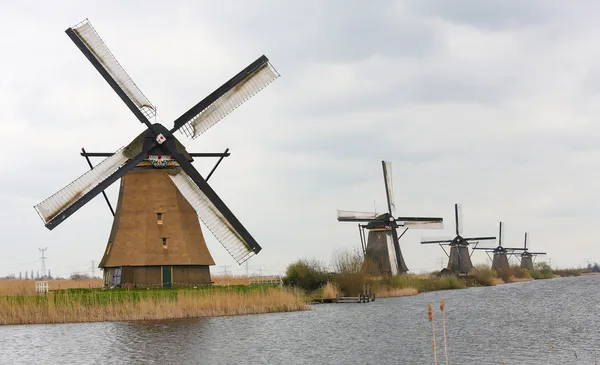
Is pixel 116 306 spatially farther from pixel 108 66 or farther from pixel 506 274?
pixel 506 274

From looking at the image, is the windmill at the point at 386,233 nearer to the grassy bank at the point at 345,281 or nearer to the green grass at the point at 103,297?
the grassy bank at the point at 345,281

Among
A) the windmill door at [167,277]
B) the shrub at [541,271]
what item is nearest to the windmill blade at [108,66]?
the windmill door at [167,277]

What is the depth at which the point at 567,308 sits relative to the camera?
38.0 m

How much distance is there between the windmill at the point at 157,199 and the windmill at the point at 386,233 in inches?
1042

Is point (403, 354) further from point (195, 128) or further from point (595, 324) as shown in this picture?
point (195, 128)

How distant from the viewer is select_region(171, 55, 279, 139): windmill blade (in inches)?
1272

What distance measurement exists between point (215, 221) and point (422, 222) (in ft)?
108

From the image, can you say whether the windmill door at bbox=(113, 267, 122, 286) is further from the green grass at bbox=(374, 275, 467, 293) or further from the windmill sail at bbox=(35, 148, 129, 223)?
the green grass at bbox=(374, 275, 467, 293)

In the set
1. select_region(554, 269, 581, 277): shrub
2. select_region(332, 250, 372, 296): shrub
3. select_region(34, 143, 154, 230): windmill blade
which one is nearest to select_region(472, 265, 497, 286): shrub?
select_region(332, 250, 372, 296): shrub

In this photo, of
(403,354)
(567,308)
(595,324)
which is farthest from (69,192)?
(567,308)

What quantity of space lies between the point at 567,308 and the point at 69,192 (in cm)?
2458

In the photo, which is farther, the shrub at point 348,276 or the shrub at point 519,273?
the shrub at point 519,273

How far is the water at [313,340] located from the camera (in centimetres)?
1964

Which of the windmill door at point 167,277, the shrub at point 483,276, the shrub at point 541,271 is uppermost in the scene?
the windmill door at point 167,277
